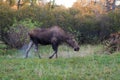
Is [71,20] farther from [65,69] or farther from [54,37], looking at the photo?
[65,69]

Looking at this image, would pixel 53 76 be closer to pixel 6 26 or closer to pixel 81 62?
pixel 81 62

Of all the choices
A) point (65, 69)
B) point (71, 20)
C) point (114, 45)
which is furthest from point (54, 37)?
point (71, 20)

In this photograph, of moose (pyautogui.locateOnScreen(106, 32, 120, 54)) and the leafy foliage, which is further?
the leafy foliage

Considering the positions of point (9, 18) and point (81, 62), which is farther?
point (9, 18)

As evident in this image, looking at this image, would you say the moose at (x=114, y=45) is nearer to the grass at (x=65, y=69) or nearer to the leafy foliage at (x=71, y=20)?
the grass at (x=65, y=69)

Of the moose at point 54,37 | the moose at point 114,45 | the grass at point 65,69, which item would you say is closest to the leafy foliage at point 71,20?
the moose at point 114,45

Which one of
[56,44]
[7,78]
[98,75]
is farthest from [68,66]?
[56,44]

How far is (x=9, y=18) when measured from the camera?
950 inches

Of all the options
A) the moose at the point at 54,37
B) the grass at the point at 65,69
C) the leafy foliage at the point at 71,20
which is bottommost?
the leafy foliage at the point at 71,20

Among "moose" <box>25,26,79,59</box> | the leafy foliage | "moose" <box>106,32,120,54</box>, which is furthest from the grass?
the leafy foliage

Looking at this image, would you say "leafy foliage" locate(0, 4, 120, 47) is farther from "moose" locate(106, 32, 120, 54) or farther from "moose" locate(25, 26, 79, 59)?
"moose" locate(25, 26, 79, 59)

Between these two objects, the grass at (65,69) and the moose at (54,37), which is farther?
the moose at (54,37)

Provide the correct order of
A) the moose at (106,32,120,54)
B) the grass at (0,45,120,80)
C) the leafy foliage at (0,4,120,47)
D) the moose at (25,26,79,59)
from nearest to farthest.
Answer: the grass at (0,45,120,80) → the moose at (25,26,79,59) → the moose at (106,32,120,54) → the leafy foliage at (0,4,120,47)

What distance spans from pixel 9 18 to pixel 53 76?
14884 millimetres
